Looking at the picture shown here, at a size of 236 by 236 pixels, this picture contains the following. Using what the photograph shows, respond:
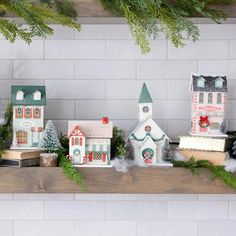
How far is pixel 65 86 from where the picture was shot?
2.24 meters

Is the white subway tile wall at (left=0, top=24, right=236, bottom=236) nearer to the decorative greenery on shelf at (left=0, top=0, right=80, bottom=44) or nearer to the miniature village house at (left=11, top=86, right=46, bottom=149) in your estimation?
the miniature village house at (left=11, top=86, right=46, bottom=149)

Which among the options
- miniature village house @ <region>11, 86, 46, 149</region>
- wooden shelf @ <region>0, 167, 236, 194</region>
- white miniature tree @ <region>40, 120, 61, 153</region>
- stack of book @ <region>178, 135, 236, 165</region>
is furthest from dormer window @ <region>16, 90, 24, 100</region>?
stack of book @ <region>178, 135, 236, 165</region>

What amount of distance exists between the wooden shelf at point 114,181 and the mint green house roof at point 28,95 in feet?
0.86

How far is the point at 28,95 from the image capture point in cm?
203

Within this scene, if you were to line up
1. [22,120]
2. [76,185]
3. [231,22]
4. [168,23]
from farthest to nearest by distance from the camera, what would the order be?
[231,22], [22,120], [76,185], [168,23]

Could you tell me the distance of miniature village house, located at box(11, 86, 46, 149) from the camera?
201 centimetres

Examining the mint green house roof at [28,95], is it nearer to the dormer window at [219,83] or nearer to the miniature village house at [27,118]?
the miniature village house at [27,118]

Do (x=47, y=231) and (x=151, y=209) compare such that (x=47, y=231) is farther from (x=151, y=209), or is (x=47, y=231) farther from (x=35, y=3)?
(x=35, y=3)

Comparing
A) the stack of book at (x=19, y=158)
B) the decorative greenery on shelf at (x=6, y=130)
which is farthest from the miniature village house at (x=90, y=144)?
the decorative greenery on shelf at (x=6, y=130)

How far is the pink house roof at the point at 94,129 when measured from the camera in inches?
76.8

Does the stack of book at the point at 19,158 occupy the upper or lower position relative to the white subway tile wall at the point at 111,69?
lower

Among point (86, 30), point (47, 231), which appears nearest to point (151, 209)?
point (47, 231)

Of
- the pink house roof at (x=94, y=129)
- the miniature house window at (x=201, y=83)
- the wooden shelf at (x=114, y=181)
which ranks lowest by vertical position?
the wooden shelf at (x=114, y=181)

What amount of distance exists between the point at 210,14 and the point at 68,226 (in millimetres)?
1021
